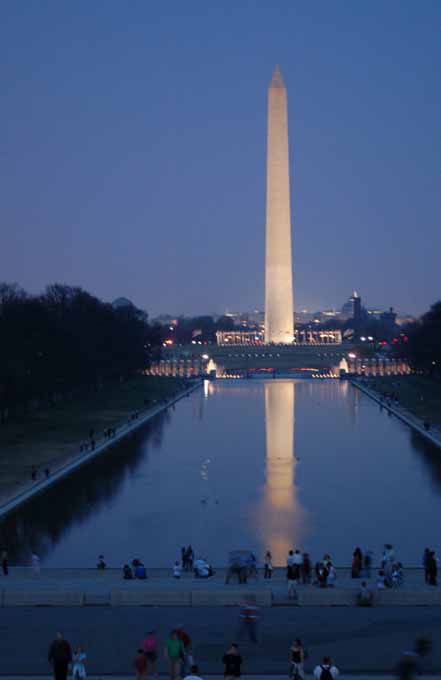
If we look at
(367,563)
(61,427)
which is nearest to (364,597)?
(367,563)

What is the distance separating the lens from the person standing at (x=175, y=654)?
30.0 feet

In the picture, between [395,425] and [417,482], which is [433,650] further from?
[395,425]

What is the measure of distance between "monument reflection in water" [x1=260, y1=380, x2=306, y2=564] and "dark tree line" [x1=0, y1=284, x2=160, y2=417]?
10970 mm

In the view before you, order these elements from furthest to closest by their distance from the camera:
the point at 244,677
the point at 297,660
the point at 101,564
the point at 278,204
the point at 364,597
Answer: the point at 278,204, the point at 101,564, the point at 364,597, the point at 244,677, the point at 297,660

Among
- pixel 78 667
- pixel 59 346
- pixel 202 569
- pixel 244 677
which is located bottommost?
pixel 244 677

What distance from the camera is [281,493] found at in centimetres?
2327

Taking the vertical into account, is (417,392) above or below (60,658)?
above

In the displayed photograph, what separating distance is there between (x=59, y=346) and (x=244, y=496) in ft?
94.4

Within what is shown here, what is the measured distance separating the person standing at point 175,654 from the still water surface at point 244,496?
7.22 metres

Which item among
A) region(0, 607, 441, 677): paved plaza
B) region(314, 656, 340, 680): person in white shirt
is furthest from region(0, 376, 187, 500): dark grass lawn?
region(314, 656, 340, 680): person in white shirt

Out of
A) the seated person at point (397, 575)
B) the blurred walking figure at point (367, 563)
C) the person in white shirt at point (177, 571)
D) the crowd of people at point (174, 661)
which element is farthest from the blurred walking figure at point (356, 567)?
the crowd of people at point (174, 661)

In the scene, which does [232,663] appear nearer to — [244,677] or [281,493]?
[244,677]

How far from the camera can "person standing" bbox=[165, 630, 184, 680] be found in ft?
30.0

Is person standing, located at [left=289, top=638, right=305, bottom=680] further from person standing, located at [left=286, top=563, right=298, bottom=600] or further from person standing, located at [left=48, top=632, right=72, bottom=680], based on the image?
person standing, located at [left=286, top=563, right=298, bottom=600]
